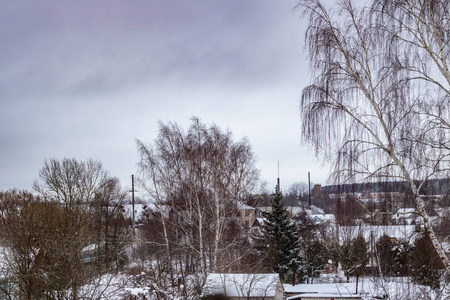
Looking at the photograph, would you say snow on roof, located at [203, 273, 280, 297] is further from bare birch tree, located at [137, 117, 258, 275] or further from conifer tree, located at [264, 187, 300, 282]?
conifer tree, located at [264, 187, 300, 282]

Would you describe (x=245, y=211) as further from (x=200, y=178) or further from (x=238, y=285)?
(x=238, y=285)

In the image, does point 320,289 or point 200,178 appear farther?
point 320,289

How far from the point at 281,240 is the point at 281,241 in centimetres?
7

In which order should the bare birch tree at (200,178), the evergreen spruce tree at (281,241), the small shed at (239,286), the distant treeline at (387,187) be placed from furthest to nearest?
1. the evergreen spruce tree at (281,241)
2. the bare birch tree at (200,178)
3. the small shed at (239,286)
4. the distant treeline at (387,187)

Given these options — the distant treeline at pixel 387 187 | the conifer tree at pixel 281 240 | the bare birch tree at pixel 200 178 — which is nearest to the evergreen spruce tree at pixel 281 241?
the conifer tree at pixel 281 240

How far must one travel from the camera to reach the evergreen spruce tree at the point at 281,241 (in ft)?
77.8

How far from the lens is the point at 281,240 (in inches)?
939

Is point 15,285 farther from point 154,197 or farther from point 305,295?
point 305,295

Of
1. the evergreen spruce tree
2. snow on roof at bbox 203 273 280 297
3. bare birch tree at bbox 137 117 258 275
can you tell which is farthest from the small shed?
the evergreen spruce tree

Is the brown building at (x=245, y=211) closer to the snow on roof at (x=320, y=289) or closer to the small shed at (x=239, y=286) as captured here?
the small shed at (x=239, y=286)

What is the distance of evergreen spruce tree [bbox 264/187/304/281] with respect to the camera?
23.7 metres

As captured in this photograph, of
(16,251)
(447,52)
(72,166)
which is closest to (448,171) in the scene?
(447,52)

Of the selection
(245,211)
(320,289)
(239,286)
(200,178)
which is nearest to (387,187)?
(239,286)

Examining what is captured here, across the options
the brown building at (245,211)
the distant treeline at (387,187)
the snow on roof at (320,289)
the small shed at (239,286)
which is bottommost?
the snow on roof at (320,289)
